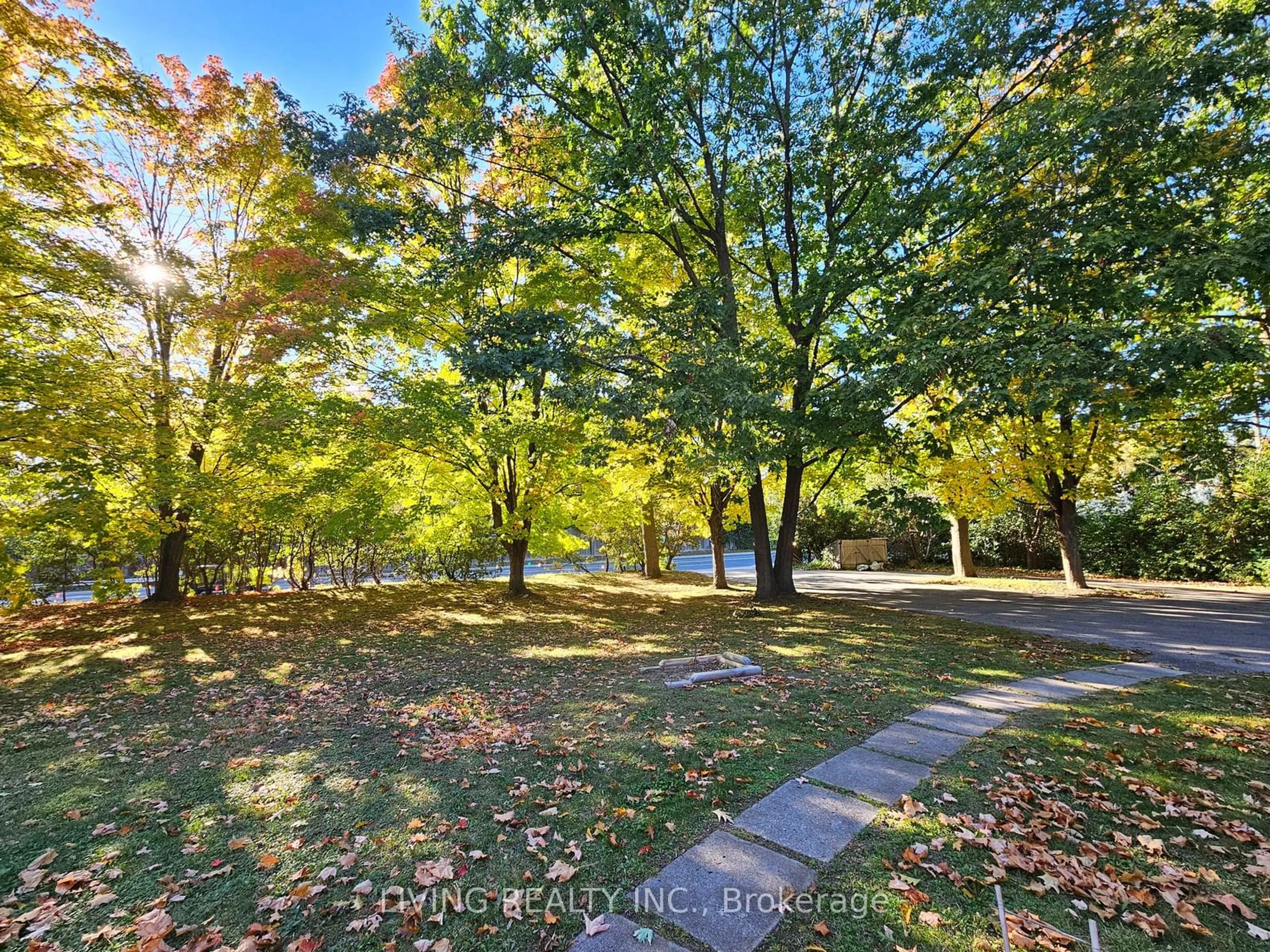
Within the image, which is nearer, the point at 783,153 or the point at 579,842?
the point at 579,842

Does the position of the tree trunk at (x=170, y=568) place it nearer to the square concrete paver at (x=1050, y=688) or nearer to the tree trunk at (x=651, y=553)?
the tree trunk at (x=651, y=553)

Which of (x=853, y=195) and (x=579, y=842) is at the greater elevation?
(x=853, y=195)

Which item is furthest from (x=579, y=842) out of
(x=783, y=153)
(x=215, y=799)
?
(x=783, y=153)

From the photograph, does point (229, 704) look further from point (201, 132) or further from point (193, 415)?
point (201, 132)

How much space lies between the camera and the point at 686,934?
2.36 m

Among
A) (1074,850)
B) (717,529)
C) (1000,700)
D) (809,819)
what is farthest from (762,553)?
(1074,850)

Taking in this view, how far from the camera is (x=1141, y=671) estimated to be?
20.0 feet

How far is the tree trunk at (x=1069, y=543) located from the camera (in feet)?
39.5

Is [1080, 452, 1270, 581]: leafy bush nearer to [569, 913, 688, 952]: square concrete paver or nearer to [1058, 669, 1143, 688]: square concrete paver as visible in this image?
[1058, 669, 1143, 688]: square concrete paver

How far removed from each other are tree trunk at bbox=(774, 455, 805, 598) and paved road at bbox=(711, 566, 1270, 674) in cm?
195

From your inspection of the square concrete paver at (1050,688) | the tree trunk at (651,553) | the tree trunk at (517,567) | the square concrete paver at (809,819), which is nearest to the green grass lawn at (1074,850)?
the square concrete paver at (809,819)

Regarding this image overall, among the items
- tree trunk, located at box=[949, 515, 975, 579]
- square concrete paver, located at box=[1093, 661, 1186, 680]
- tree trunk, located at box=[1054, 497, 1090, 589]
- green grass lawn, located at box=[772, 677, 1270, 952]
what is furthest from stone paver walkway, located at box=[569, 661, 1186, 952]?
tree trunk, located at box=[949, 515, 975, 579]

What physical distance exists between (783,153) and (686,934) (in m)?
11.4

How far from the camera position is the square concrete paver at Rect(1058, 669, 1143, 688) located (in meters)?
5.61
